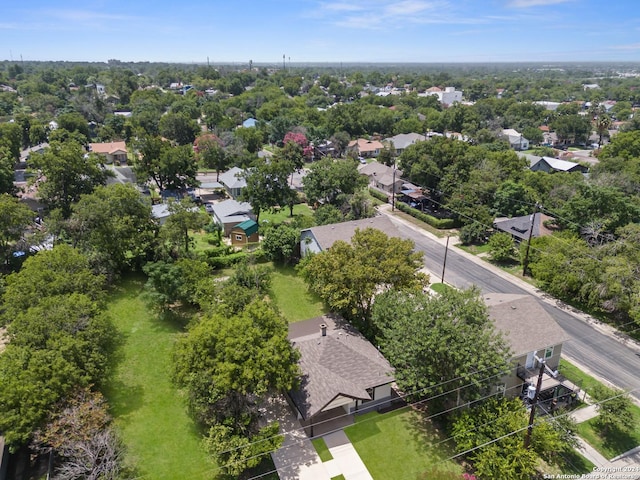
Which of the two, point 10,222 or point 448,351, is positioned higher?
point 10,222

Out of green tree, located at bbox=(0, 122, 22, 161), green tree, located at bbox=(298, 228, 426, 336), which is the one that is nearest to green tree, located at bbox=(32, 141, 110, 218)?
green tree, located at bbox=(0, 122, 22, 161)

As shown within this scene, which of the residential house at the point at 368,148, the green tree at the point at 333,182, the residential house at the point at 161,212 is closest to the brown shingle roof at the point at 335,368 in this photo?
the green tree at the point at 333,182

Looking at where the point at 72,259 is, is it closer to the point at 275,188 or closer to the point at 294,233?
the point at 294,233

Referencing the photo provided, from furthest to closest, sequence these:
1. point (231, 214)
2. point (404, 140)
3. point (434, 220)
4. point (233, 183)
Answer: point (404, 140), point (233, 183), point (434, 220), point (231, 214)

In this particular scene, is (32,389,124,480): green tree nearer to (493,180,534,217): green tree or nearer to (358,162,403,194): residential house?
(493,180,534,217): green tree

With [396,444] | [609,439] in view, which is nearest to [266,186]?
[396,444]

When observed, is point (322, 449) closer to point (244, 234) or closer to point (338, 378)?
point (338, 378)
